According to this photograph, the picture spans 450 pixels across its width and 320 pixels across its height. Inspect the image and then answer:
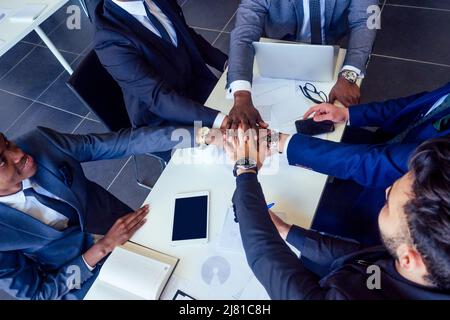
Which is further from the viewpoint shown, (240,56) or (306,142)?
(240,56)

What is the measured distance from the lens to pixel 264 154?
127cm

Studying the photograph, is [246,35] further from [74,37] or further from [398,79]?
[74,37]

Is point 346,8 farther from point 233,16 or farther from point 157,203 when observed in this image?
point 233,16

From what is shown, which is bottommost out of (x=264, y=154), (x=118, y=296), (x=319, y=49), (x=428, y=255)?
(x=118, y=296)

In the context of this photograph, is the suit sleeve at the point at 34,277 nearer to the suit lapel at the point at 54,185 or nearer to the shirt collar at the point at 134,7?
the suit lapel at the point at 54,185

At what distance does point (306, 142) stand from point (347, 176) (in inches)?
7.4

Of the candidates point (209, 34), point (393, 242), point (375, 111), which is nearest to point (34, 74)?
point (209, 34)

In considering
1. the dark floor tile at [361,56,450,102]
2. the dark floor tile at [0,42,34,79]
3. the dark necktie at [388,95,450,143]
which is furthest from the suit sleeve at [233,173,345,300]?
the dark floor tile at [0,42,34,79]

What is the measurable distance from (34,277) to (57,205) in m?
0.26

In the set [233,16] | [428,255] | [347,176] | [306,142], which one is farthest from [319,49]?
[233,16]

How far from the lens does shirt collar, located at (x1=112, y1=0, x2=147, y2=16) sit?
1403 millimetres

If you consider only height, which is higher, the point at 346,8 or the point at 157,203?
the point at 346,8

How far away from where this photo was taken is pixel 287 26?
1720mm
